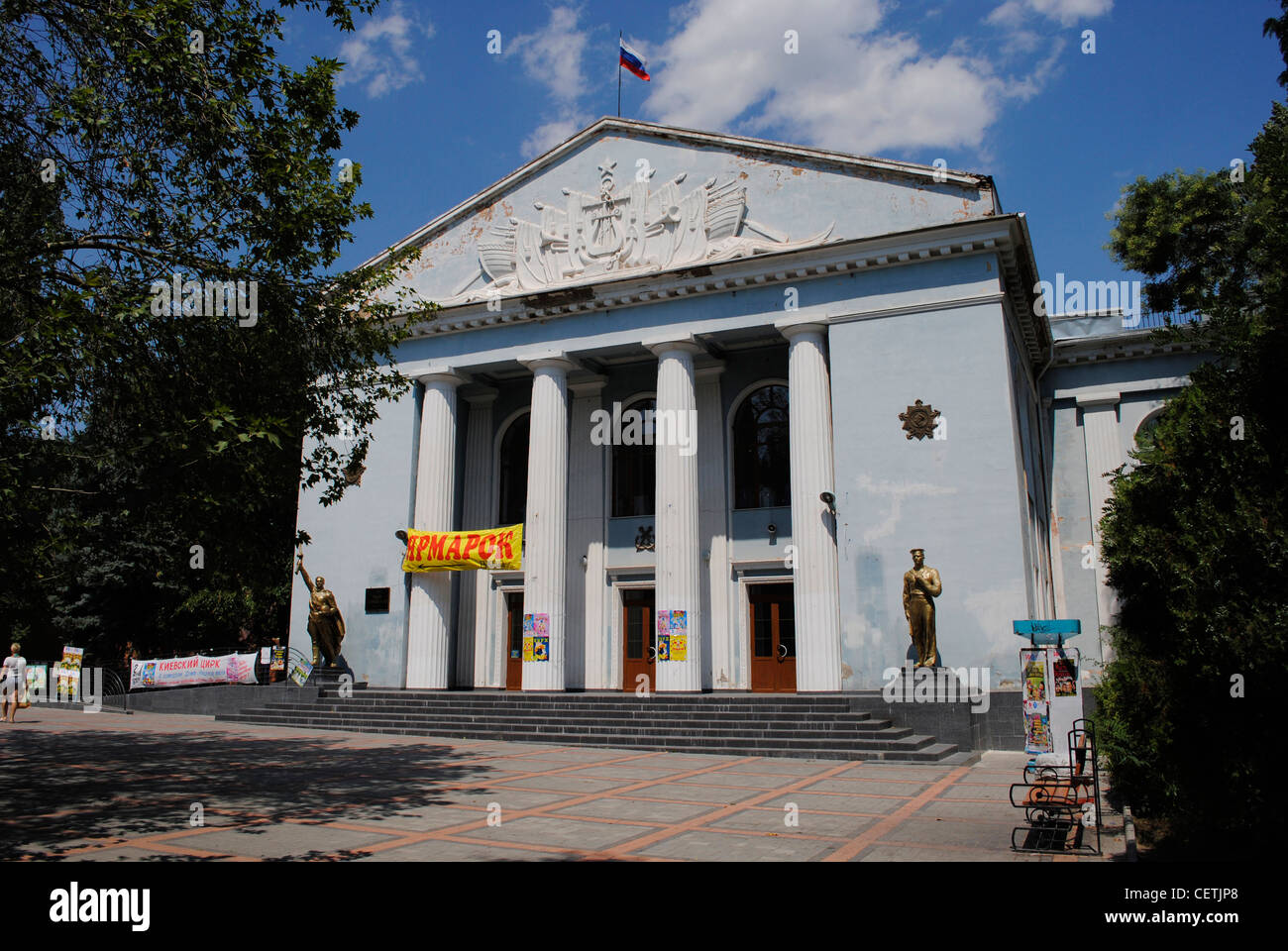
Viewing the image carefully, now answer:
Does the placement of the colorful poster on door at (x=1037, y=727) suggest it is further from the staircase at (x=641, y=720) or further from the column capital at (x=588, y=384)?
the column capital at (x=588, y=384)

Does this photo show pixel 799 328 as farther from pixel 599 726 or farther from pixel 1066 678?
pixel 1066 678

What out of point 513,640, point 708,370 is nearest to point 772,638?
point 708,370

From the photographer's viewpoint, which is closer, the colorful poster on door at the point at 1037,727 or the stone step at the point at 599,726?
the colorful poster on door at the point at 1037,727

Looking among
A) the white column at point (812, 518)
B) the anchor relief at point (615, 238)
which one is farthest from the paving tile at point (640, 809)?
the anchor relief at point (615, 238)

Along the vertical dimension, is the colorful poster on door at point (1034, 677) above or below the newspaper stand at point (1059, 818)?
above

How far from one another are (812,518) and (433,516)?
31.1 feet

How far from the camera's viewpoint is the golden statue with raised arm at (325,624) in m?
22.1

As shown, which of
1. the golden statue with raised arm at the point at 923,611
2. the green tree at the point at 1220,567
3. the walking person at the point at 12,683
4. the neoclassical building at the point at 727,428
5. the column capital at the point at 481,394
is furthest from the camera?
the column capital at the point at 481,394

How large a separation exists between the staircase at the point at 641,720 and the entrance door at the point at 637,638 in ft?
9.36

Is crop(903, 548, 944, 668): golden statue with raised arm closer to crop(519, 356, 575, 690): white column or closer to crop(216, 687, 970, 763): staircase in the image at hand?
crop(216, 687, 970, 763): staircase

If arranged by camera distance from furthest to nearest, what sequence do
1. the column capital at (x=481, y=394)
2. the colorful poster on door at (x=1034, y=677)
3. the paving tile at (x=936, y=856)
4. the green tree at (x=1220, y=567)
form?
1. the column capital at (x=481, y=394)
2. the colorful poster on door at (x=1034, y=677)
3. the paving tile at (x=936, y=856)
4. the green tree at (x=1220, y=567)

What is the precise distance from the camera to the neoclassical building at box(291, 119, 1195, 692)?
18234mm

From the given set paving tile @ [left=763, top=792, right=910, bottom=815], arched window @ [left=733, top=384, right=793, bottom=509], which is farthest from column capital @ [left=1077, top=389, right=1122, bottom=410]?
paving tile @ [left=763, top=792, right=910, bottom=815]
